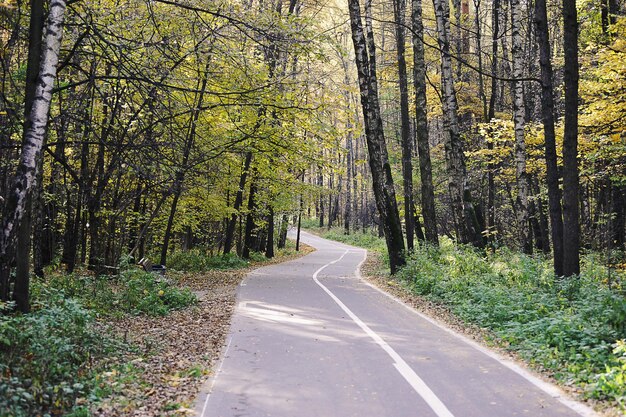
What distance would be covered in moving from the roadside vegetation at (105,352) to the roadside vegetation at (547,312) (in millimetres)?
4694

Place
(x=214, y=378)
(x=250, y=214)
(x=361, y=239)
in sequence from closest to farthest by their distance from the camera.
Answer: (x=214, y=378)
(x=250, y=214)
(x=361, y=239)

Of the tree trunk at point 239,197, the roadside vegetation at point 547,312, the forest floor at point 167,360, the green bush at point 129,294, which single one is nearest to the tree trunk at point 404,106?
the roadside vegetation at point 547,312

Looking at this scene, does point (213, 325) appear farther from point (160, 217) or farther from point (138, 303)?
point (160, 217)

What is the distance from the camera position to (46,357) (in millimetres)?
5816

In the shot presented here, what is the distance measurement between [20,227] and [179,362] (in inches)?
119

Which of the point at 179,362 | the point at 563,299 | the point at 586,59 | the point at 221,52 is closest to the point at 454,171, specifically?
the point at 586,59

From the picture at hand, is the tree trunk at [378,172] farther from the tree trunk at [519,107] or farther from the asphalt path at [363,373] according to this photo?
the asphalt path at [363,373]

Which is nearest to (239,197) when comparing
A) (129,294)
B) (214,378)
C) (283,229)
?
(283,229)

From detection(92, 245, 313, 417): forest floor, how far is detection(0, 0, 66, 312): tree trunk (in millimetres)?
1991

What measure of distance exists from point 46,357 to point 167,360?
2146 mm

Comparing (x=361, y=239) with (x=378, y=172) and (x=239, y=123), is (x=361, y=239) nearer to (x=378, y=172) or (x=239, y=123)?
(x=378, y=172)

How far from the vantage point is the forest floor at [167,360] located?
18.5ft

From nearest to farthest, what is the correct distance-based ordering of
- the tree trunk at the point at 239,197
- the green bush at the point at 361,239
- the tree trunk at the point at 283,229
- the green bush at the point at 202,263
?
the green bush at the point at 202,263 → the tree trunk at the point at 239,197 → the tree trunk at the point at 283,229 → the green bush at the point at 361,239

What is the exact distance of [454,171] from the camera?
19344 millimetres
